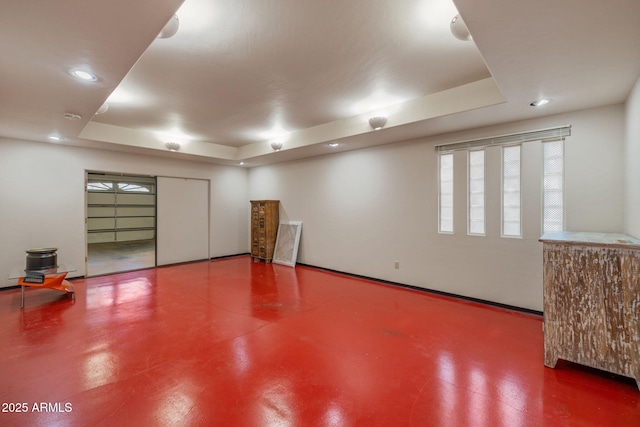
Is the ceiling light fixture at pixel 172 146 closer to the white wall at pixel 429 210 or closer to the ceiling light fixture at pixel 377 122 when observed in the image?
the white wall at pixel 429 210

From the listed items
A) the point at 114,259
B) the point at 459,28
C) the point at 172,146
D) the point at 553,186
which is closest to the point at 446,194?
the point at 553,186

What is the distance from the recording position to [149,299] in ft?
13.5

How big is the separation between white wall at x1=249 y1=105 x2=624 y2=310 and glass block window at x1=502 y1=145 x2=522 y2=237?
82mm

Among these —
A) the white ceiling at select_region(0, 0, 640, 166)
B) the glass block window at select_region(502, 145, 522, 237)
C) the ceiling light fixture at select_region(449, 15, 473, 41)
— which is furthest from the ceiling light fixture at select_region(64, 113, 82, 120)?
the glass block window at select_region(502, 145, 522, 237)

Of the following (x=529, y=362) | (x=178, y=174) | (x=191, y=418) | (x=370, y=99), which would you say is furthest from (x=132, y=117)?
(x=529, y=362)

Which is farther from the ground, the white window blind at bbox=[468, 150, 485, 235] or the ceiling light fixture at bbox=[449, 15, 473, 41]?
the ceiling light fixture at bbox=[449, 15, 473, 41]

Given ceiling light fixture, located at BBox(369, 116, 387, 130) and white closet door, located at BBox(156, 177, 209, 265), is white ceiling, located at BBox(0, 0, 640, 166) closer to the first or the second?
ceiling light fixture, located at BBox(369, 116, 387, 130)

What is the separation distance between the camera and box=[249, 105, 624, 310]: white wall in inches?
125

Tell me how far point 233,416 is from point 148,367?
105cm

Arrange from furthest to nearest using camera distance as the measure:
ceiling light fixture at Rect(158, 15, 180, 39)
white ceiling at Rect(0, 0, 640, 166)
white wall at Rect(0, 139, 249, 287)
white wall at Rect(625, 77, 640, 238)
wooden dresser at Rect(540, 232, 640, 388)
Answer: white wall at Rect(0, 139, 249, 287), white wall at Rect(625, 77, 640, 238), wooden dresser at Rect(540, 232, 640, 388), ceiling light fixture at Rect(158, 15, 180, 39), white ceiling at Rect(0, 0, 640, 166)

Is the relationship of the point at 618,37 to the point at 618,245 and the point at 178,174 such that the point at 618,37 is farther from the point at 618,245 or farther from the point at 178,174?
the point at 178,174

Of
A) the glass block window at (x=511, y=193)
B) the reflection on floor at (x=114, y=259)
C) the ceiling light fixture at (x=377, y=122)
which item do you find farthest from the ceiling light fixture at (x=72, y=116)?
the glass block window at (x=511, y=193)

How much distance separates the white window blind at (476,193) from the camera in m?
3.96

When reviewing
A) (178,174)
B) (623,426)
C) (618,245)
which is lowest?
(623,426)
